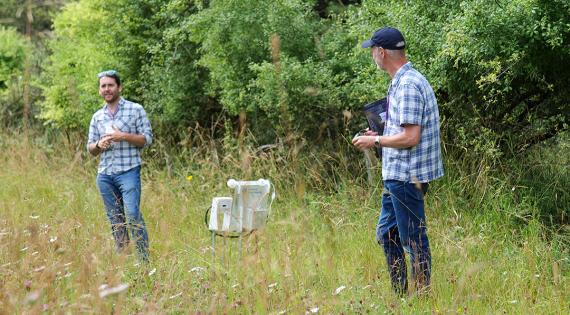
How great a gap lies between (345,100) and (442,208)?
5.67ft

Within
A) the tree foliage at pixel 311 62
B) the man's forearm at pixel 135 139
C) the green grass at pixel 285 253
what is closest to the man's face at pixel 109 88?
the tree foliage at pixel 311 62

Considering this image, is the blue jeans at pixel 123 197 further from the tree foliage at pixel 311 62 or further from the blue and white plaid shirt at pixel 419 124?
the blue and white plaid shirt at pixel 419 124

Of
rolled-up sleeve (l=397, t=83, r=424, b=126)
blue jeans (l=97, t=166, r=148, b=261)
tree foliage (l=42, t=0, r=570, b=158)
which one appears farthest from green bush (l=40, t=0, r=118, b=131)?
rolled-up sleeve (l=397, t=83, r=424, b=126)

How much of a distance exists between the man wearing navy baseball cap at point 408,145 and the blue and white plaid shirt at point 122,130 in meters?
2.25

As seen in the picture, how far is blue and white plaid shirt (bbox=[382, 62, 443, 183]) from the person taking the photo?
16.2ft

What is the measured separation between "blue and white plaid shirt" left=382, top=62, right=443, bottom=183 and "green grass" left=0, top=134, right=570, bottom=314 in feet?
2.05

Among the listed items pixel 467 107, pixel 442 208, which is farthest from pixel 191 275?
pixel 467 107

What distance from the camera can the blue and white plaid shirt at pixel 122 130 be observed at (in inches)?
260

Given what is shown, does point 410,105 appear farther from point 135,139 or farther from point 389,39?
point 135,139

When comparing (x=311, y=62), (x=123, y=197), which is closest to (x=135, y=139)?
(x=123, y=197)

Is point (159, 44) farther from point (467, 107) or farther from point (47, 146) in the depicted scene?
point (467, 107)

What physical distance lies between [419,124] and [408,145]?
0.14 meters

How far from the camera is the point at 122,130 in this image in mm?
6703

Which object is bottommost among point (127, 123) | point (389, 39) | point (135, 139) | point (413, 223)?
point (413, 223)
